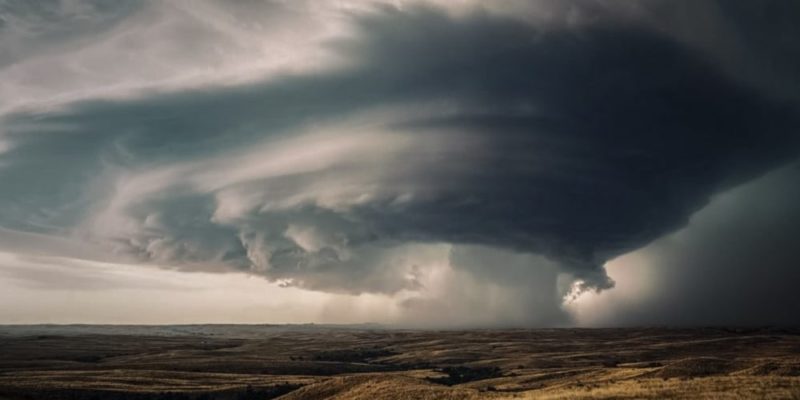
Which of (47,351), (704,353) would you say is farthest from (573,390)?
(47,351)

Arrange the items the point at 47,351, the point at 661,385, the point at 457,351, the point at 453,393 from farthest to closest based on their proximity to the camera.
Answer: the point at 47,351
the point at 457,351
the point at 453,393
the point at 661,385

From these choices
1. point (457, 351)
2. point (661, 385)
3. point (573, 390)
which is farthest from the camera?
point (457, 351)

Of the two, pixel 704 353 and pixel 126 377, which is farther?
pixel 704 353

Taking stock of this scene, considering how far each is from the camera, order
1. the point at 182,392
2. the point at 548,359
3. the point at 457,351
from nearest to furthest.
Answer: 1. the point at 182,392
2. the point at 548,359
3. the point at 457,351

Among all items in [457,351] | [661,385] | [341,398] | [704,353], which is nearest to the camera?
[661,385]

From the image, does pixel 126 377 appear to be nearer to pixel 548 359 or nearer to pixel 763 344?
pixel 548 359

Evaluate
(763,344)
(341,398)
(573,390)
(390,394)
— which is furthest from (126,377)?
(763,344)

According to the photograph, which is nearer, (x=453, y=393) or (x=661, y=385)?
(x=661, y=385)

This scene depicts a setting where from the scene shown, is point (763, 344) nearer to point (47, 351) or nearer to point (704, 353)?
point (704, 353)
